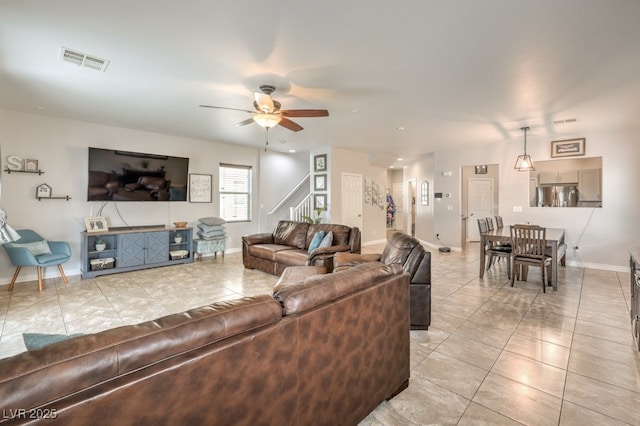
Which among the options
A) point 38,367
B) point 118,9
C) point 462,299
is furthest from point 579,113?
point 38,367

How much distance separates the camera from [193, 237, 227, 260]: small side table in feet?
20.4

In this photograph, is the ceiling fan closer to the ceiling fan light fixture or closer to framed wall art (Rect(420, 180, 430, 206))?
the ceiling fan light fixture

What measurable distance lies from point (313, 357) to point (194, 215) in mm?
6003

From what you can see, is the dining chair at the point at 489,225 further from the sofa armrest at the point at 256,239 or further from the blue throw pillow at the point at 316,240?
the sofa armrest at the point at 256,239

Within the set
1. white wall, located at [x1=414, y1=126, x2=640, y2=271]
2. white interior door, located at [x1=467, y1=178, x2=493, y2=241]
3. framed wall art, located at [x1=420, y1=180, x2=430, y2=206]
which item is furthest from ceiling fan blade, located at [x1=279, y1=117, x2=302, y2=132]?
white interior door, located at [x1=467, y1=178, x2=493, y2=241]

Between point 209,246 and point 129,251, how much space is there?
59.7 inches

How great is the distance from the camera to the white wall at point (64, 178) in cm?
458

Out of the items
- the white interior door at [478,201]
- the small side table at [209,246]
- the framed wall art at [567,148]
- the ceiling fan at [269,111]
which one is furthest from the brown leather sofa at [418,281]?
the white interior door at [478,201]

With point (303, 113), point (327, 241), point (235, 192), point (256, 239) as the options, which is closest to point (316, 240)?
point (327, 241)

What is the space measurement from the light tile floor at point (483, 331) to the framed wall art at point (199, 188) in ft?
5.92

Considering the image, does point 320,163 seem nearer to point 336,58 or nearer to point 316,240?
point 316,240

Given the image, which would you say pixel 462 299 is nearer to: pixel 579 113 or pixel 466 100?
pixel 466 100

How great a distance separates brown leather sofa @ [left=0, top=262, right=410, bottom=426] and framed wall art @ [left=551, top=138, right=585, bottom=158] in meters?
6.12

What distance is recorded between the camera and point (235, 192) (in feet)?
24.3
